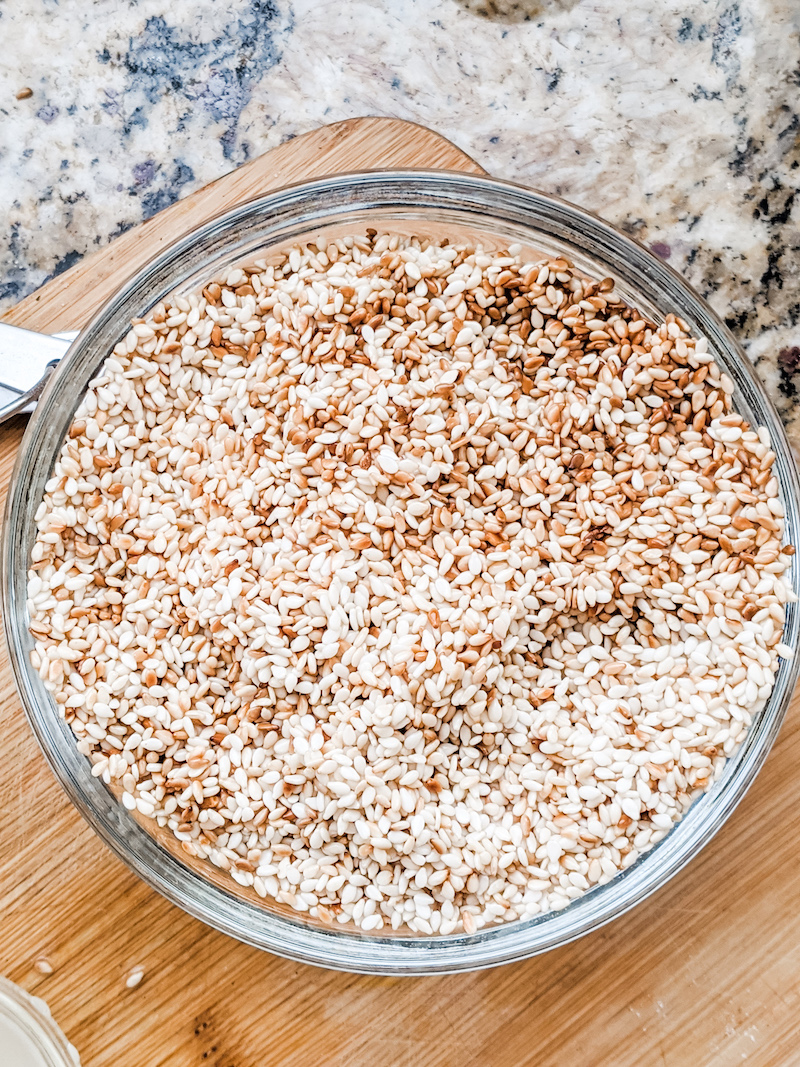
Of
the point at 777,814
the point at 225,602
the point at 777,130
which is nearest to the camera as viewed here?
the point at 225,602

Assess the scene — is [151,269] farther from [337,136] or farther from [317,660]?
[317,660]

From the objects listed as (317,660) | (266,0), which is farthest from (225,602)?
(266,0)

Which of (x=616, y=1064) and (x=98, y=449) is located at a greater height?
(x=98, y=449)

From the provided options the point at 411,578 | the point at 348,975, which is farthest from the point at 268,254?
the point at 348,975

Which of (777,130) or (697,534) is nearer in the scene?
Answer: (697,534)

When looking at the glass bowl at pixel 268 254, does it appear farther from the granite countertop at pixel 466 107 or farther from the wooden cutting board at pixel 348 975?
the granite countertop at pixel 466 107

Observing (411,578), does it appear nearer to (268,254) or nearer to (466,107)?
(268,254)
